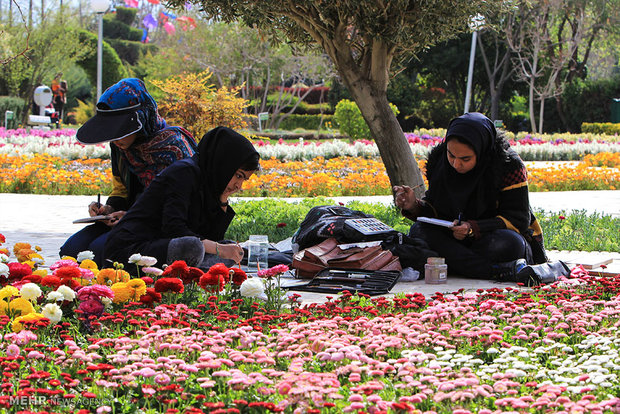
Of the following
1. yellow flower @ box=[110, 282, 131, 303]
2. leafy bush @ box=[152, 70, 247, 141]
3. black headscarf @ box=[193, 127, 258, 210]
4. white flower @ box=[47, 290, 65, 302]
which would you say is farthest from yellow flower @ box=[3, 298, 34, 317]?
leafy bush @ box=[152, 70, 247, 141]

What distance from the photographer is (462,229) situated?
16.4ft

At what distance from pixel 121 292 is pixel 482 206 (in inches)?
102

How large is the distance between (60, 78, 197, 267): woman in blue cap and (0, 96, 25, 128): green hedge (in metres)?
22.3

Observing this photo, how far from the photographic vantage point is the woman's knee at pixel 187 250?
4.19 meters

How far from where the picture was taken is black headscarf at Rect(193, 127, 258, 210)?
431 cm

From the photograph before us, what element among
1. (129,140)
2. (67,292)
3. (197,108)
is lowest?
(67,292)

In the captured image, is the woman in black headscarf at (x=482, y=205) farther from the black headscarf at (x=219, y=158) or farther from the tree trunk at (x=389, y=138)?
the tree trunk at (x=389, y=138)

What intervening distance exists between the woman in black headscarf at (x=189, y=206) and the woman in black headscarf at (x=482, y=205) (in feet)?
4.37

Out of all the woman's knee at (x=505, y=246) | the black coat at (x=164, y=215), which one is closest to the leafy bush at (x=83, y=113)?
the black coat at (x=164, y=215)

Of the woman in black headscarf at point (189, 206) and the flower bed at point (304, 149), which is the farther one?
the flower bed at point (304, 149)

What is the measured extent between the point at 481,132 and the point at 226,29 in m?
24.4

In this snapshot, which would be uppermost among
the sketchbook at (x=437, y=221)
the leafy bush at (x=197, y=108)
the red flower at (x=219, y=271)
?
the leafy bush at (x=197, y=108)

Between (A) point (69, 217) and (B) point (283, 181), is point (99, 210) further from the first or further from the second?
(B) point (283, 181)

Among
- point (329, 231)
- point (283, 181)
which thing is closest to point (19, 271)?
point (329, 231)
